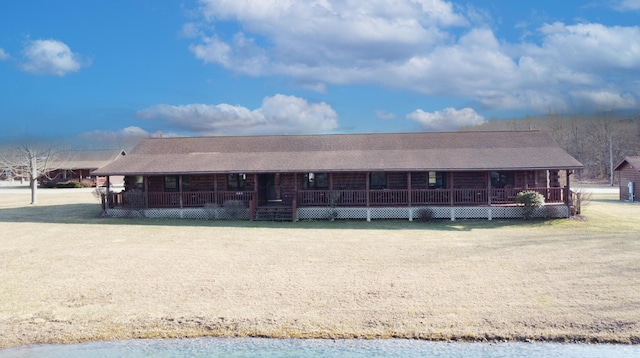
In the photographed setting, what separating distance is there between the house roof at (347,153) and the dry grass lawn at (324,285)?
5376mm

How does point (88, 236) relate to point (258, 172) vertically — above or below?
below

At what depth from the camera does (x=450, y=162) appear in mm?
25469

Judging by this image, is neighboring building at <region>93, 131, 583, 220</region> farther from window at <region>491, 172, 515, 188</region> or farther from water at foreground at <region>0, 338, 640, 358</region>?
water at foreground at <region>0, 338, 640, 358</region>

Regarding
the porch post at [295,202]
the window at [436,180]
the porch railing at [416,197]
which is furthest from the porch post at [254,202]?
the window at [436,180]

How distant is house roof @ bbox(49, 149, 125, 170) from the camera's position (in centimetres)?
6347

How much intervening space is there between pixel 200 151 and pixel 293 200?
8.58 meters

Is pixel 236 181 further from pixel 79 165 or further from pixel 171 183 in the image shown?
pixel 79 165

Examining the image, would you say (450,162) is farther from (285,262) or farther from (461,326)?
(461,326)

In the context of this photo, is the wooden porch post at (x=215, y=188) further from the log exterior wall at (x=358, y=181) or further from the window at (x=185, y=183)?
the window at (x=185, y=183)

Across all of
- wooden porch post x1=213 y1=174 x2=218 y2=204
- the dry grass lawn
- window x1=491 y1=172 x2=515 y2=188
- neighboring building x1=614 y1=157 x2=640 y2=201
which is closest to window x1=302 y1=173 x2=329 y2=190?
wooden porch post x1=213 y1=174 x2=218 y2=204

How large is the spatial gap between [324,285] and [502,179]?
18091 millimetres

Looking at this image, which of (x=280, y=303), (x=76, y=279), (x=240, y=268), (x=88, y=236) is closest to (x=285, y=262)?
(x=240, y=268)

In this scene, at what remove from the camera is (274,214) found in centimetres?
2530

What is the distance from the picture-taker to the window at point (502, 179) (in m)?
26.6
